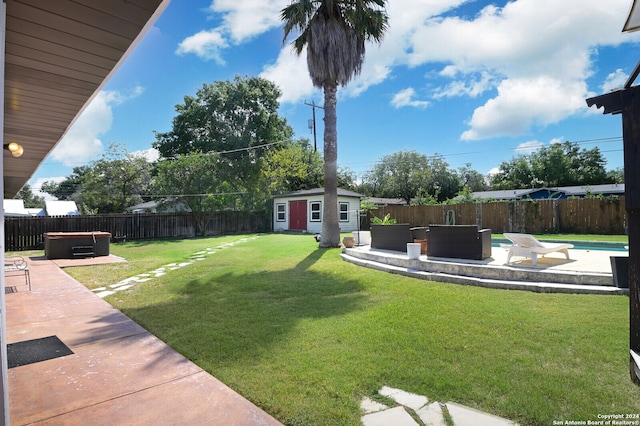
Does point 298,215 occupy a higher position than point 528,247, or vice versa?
point 298,215

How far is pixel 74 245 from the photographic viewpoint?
38.6 feet

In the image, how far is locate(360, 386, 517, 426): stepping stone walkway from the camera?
2.26m

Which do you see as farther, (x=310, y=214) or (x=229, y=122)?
(x=229, y=122)

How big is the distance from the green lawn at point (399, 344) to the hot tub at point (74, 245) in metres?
6.75

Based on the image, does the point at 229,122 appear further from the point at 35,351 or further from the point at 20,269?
the point at 35,351

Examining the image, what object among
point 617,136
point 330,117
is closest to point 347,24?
point 330,117

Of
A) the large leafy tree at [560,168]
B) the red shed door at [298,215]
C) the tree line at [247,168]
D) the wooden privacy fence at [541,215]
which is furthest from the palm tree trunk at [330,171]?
the large leafy tree at [560,168]

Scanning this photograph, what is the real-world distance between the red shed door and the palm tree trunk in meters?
9.63

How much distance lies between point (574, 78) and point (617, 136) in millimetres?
6075

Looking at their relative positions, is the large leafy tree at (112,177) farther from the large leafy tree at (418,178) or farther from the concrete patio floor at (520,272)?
the large leafy tree at (418,178)

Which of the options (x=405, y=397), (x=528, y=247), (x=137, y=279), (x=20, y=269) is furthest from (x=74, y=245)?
(x=528, y=247)

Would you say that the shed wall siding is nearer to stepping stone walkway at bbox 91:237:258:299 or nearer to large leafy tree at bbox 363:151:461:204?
stepping stone walkway at bbox 91:237:258:299

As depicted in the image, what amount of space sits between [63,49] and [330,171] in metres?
9.70

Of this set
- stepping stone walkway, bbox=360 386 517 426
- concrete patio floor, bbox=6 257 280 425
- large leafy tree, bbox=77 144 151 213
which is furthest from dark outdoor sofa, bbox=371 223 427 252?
large leafy tree, bbox=77 144 151 213
